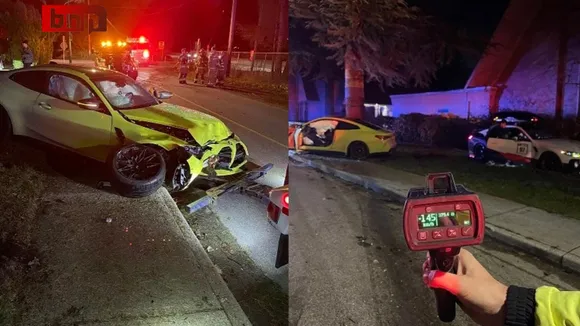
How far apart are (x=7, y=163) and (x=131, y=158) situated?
1.50ft

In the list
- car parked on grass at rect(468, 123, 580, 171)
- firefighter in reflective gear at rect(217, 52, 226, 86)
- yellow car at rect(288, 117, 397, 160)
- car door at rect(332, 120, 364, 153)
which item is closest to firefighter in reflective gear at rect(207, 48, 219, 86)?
firefighter in reflective gear at rect(217, 52, 226, 86)

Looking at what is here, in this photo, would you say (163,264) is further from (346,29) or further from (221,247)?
(346,29)

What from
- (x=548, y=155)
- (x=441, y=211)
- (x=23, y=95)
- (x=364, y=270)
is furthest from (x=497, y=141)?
(x=23, y=95)

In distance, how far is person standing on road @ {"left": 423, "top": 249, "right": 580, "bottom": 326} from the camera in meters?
0.93

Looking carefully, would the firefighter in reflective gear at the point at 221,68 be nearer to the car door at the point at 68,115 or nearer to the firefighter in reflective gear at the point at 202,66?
the firefighter in reflective gear at the point at 202,66

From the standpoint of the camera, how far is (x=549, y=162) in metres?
5.43

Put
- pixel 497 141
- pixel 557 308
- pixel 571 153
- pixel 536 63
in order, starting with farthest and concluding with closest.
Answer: pixel 536 63, pixel 497 141, pixel 571 153, pixel 557 308

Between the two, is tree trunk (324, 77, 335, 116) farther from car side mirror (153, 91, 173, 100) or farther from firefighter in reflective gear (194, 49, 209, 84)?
car side mirror (153, 91, 173, 100)

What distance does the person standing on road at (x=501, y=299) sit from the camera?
36.7 inches

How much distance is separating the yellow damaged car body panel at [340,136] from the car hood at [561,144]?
1961 mm

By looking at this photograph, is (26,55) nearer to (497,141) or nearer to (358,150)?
(358,150)

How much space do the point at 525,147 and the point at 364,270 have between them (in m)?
3.88

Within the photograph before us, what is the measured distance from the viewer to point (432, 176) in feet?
3.48

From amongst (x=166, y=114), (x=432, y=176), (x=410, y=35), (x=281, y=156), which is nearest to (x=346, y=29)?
(x=410, y=35)
